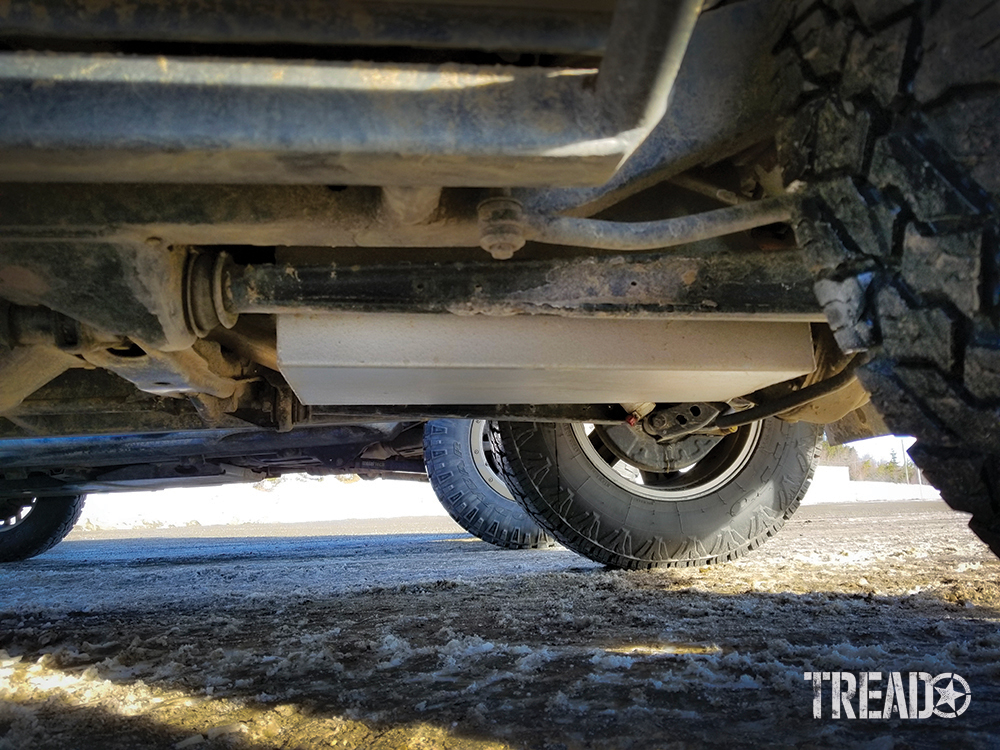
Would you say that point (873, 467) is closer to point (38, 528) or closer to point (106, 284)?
point (38, 528)

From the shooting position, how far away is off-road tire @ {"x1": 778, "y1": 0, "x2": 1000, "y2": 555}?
81 cm

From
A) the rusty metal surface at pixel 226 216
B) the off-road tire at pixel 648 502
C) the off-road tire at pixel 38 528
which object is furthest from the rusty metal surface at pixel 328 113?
the off-road tire at pixel 38 528

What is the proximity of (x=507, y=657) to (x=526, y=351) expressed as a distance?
2.16ft

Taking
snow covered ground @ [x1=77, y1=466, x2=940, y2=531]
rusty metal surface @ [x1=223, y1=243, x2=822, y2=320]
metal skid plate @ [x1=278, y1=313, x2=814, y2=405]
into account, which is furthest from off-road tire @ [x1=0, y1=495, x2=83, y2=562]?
snow covered ground @ [x1=77, y1=466, x2=940, y2=531]

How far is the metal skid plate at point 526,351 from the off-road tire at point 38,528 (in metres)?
4.95

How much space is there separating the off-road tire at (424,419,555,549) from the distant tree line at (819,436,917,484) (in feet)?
50.0

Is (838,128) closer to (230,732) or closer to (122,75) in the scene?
(122,75)

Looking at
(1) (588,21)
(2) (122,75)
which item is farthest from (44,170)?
(1) (588,21)

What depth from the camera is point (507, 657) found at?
1.51 metres

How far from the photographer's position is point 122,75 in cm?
73

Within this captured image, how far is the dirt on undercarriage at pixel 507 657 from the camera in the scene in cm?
108

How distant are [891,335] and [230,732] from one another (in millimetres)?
1118

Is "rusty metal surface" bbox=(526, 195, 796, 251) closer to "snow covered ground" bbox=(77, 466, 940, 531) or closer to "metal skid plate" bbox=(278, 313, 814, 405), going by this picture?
"metal skid plate" bbox=(278, 313, 814, 405)

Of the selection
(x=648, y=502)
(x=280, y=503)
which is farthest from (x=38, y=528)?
(x=280, y=503)
